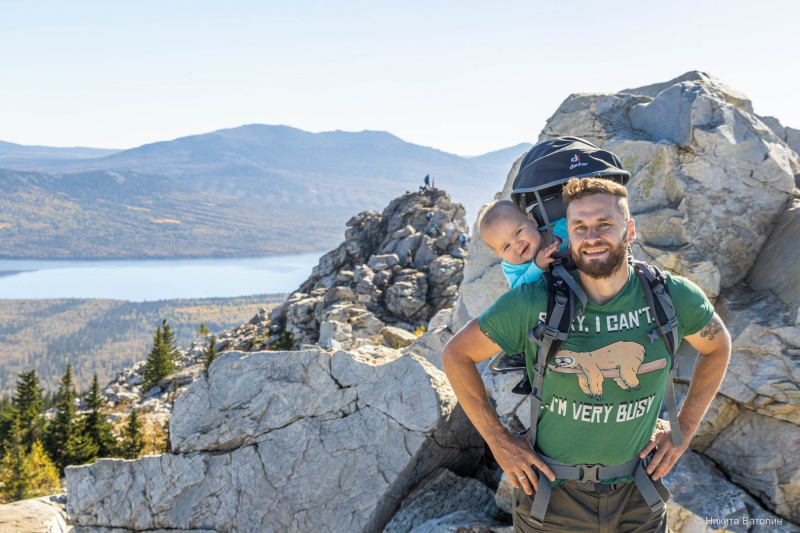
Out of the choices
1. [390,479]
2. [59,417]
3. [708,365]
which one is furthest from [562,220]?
[59,417]

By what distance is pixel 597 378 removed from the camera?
3832mm

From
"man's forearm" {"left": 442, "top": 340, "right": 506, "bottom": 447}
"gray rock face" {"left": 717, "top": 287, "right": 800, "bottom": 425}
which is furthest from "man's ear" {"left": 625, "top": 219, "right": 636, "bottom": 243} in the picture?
"gray rock face" {"left": 717, "top": 287, "right": 800, "bottom": 425}

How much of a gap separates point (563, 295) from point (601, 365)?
54cm

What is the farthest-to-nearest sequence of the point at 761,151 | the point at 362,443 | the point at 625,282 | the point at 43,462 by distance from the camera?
the point at 43,462 → the point at 761,151 → the point at 362,443 → the point at 625,282

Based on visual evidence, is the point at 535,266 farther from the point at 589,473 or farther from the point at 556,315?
the point at 589,473

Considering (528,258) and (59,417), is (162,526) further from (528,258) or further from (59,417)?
(59,417)

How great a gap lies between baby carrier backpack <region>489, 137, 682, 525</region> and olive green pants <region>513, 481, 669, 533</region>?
9 centimetres

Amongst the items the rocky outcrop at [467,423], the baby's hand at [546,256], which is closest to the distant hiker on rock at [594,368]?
the baby's hand at [546,256]

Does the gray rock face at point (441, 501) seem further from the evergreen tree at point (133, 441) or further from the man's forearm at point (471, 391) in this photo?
the evergreen tree at point (133, 441)

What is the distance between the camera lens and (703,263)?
8086mm

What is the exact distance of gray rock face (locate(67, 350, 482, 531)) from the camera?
7.52 meters

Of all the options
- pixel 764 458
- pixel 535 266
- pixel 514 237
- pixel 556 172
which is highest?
pixel 556 172

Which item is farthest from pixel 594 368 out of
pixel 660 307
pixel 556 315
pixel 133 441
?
pixel 133 441

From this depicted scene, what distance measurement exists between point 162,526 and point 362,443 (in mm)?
2916
